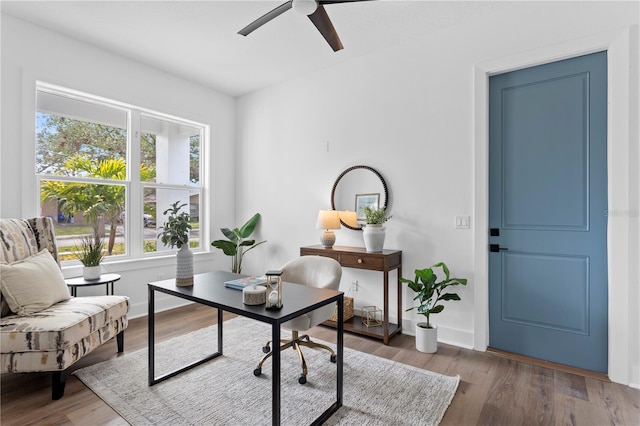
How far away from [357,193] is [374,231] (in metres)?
0.62

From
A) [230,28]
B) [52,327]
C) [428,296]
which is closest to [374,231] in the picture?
[428,296]

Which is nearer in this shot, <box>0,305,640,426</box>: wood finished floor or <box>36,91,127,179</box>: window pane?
<box>0,305,640,426</box>: wood finished floor

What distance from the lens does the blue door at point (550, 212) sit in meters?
2.42

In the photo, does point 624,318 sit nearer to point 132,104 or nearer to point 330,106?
point 330,106

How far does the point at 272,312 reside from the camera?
164 centimetres

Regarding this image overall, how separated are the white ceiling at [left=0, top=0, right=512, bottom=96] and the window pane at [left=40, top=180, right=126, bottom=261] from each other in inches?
58.2

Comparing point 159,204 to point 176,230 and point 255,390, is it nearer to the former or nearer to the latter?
point 176,230

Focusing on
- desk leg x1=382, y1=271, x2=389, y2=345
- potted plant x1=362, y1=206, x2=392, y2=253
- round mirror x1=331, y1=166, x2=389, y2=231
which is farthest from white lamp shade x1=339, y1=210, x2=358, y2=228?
desk leg x1=382, y1=271, x2=389, y2=345

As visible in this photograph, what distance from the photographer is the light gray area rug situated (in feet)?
6.26

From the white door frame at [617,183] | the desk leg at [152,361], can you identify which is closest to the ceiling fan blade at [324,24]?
the white door frame at [617,183]

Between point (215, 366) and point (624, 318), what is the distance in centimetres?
295

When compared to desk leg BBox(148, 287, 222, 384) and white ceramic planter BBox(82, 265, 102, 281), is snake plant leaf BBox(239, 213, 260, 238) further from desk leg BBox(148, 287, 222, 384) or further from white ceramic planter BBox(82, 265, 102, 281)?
desk leg BBox(148, 287, 222, 384)

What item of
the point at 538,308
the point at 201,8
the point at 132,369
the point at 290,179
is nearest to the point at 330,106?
the point at 290,179

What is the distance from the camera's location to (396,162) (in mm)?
3336
